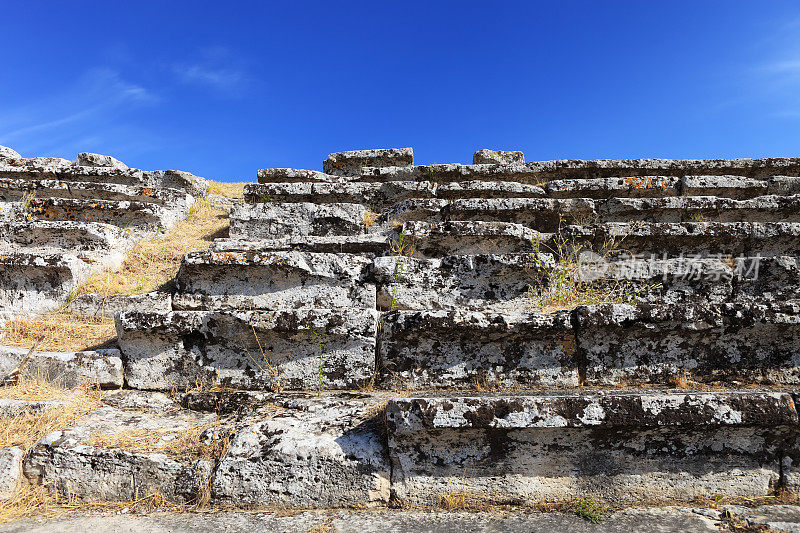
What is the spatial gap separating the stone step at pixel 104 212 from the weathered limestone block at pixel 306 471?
361cm

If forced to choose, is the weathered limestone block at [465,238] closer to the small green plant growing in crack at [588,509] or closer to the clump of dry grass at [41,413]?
the small green plant growing in crack at [588,509]

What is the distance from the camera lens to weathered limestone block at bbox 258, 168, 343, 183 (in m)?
5.93

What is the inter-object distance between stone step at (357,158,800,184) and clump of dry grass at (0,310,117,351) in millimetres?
3553

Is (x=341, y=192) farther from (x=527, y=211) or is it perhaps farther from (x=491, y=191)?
(x=527, y=211)

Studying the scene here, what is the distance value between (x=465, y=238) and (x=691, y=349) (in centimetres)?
173

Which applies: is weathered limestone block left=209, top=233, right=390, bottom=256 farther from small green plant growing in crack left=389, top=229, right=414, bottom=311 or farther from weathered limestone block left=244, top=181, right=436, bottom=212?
weathered limestone block left=244, top=181, right=436, bottom=212

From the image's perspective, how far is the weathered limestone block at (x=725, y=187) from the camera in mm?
5070

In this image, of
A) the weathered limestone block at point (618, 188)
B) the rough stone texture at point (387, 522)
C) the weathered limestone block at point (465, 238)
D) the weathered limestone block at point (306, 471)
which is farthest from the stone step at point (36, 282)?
the weathered limestone block at point (618, 188)

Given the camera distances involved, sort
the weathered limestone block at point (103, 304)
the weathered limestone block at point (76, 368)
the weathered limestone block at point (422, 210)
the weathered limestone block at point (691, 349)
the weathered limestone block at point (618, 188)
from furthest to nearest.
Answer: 1. the weathered limestone block at point (618, 188)
2. the weathered limestone block at point (422, 210)
3. the weathered limestone block at point (103, 304)
4. the weathered limestone block at point (76, 368)
5. the weathered limestone block at point (691, 349)

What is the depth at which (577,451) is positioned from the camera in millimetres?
2189

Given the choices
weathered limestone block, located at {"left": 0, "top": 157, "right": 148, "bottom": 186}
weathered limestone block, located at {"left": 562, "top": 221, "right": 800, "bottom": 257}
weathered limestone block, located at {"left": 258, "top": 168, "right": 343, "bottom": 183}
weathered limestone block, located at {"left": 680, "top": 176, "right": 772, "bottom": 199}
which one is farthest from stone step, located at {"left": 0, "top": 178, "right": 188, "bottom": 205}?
weathered limestone block, located at {"left": 680, "top": 176, "right": 772, "bottom": 199}

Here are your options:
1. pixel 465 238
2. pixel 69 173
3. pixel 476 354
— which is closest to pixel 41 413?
pixel 476 354

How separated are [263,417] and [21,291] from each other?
8.55 ft

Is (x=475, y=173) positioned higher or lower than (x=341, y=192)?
higher
